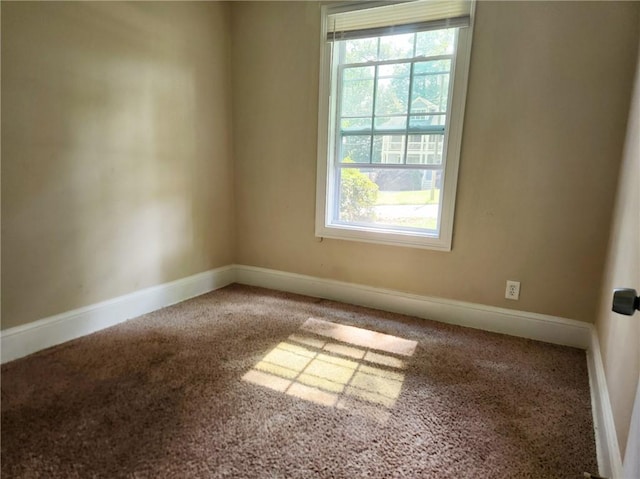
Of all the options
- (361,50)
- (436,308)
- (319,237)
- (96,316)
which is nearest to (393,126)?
(361,50)

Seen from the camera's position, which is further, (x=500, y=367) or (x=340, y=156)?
(x=340, y=156)

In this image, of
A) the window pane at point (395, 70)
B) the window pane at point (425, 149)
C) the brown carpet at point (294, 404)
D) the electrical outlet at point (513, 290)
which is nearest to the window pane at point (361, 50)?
the window pane at point (395, 70)

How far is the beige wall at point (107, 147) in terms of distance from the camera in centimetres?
192

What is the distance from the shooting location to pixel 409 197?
8.99 ft

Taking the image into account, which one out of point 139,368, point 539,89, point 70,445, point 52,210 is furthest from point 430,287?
point 52,210

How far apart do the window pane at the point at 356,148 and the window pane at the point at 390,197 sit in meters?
0.09

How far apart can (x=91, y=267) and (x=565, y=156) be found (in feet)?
9.97

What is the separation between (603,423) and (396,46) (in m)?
2.50

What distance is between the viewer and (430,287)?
8.94ft

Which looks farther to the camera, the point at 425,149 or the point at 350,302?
the point at 350,302

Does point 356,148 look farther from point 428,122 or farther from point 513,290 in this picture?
point 513,290

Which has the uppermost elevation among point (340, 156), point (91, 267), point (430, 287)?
point (340, 156)

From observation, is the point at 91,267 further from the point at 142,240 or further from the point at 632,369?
the point at 632,369

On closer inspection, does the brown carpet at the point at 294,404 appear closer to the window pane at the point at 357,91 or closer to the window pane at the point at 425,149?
the window pane at the point at 425,149
